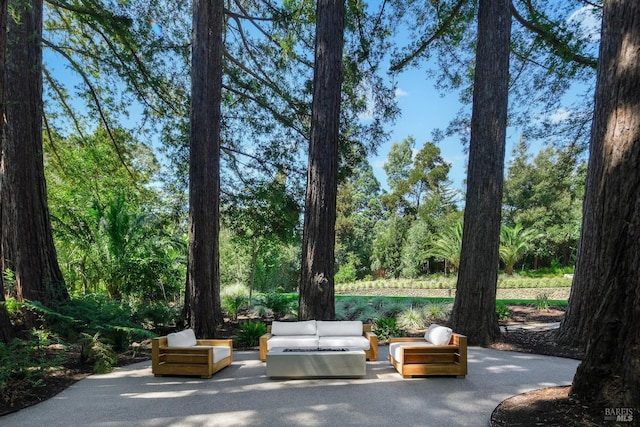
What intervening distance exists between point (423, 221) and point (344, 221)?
16.4 feet

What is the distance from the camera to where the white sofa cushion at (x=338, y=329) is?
5680 millimetres

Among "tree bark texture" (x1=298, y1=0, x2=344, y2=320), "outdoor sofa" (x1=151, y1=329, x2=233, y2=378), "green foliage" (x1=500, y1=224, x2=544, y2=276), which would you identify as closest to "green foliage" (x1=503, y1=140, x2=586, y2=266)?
"green foliage" (x1=500, y1=224, x2=544, y2=276)

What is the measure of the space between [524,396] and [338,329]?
2746 millimetres

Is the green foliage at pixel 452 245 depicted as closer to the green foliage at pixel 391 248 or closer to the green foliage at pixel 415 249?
the green foliage at pixel 415 249

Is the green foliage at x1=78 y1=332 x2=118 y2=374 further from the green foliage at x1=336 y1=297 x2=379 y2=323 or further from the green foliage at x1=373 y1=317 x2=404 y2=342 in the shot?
the green foliage at x1=336 y1=297 x2=379 y2=323

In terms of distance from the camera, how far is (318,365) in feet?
14.7

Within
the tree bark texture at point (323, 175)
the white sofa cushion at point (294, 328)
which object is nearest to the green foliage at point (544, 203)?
the tree bark texture at point (323, 175)

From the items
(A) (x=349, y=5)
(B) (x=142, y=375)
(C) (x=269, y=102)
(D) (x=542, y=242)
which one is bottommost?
(B) (x=142, y=375)

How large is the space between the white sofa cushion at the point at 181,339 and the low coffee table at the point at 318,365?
1405 millimetres

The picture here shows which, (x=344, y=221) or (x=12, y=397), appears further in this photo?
(x=344, y=221)

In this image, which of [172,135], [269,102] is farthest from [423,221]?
[172,135]

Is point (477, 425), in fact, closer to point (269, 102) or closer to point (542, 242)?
point (269, 102)

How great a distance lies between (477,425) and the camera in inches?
123

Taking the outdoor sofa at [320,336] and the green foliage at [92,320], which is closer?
the green foliage at [92,320]
